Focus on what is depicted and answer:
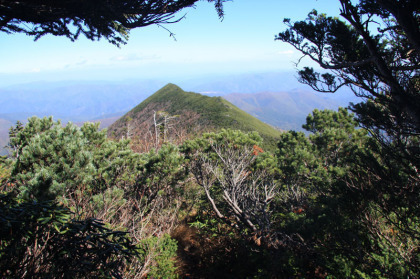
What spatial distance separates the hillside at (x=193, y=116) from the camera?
43.7m

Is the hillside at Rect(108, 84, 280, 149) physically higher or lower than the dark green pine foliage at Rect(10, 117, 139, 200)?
lower

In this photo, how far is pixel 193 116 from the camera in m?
55.6

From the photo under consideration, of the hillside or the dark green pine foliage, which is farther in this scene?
the hillside

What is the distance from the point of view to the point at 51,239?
2225 mm

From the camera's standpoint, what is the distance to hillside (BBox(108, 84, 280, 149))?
143 ft

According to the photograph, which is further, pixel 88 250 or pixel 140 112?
pixel 140 112

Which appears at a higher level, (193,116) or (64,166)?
(64,166)

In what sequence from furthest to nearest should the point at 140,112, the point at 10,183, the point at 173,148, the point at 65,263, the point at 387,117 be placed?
the point at 140,112 < the point at 173,148 < the point at 10,183 < the point at 387,117 < the point at 65,263

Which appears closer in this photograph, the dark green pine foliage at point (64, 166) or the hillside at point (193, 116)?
the dark green pine foliage at point (64, 166)

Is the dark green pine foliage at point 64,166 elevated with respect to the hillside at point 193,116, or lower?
elevated

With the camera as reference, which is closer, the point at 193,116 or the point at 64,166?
the point at 64,166

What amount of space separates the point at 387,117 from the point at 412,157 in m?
0.96

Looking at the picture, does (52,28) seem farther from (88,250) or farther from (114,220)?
(114,220)

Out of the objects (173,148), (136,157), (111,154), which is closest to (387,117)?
(173,148)
